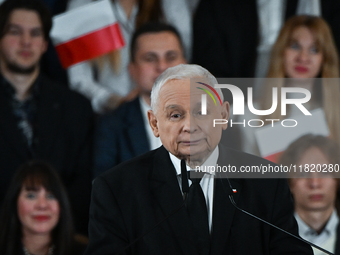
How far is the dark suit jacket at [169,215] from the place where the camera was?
105 cm

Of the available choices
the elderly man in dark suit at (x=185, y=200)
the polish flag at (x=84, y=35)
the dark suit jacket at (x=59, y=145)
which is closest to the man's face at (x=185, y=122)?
the elderly man in dark suit at (x=185, y=200)

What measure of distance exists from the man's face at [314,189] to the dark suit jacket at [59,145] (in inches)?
34.0

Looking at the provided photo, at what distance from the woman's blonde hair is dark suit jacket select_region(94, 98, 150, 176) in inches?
21.2

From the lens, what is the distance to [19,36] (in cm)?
208

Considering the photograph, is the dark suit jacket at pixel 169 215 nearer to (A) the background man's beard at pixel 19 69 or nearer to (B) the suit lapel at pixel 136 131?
(B) the suit lapel at pixel 136 131

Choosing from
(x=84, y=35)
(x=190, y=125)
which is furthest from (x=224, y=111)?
A: (x=84, y=35)

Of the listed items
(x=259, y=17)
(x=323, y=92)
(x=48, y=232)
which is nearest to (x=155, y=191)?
(x=48, y=232)

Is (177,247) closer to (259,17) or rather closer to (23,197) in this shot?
(23,197)

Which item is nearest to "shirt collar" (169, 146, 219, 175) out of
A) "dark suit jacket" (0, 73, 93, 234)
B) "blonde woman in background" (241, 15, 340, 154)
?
"blonde woman in background" (241, 15, 340, 154)

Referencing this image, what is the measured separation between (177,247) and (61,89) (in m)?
1.26

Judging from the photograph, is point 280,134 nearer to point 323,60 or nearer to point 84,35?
point 323,60

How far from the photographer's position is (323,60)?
205 centimetres

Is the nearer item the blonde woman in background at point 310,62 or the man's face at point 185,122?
the man's face at point 185,122

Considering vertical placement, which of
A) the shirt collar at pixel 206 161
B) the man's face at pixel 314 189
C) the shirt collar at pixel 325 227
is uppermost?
the shirt collar at pixel 206 161
